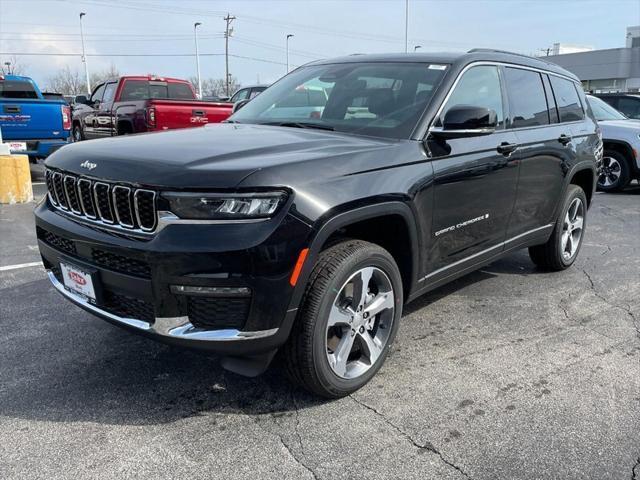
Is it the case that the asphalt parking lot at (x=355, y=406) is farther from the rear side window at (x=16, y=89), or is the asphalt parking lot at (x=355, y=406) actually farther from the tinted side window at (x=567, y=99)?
the rear side window at (x=16, y=89)

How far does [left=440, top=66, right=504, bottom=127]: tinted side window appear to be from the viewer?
3.68 meters

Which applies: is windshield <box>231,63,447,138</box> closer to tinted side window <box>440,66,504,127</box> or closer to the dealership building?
tinted side window <box>440,66,504,127</box>

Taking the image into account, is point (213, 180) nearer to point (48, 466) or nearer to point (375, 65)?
point (48, 466)

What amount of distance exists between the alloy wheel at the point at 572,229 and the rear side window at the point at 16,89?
39.0 ft

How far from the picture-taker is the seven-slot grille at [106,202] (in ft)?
8.47

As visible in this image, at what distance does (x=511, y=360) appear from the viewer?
3568 mm

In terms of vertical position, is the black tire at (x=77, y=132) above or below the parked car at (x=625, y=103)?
below

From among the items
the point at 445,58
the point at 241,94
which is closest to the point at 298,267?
the point at 445,58

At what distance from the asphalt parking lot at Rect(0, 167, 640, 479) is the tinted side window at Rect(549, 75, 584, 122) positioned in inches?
71.6

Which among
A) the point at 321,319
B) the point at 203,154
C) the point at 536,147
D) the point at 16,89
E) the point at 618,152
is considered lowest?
the point at 321,319

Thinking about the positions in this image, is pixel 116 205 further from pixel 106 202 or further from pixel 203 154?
pixel 203 154

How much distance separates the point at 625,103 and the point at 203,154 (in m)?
13.4

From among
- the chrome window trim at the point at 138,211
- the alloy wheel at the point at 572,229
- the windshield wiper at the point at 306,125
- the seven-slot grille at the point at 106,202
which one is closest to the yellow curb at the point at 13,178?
the seven-slot grille at the point at 106,202

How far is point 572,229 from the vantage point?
5.55 m
